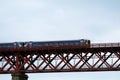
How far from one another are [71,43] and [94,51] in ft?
19.4

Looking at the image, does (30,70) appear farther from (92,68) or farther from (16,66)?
(92,68)

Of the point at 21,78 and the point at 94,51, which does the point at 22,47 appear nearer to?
the point at 21,78

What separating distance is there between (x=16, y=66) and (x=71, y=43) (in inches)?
528

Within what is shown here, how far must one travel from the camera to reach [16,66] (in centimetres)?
11831

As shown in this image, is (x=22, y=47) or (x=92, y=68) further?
(x=22, y=47)

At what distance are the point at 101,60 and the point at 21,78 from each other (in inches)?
745

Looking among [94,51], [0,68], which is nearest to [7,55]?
[0,68]

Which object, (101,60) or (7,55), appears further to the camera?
(7,55)

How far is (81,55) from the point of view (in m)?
115

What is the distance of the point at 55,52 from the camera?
11681 centimetres

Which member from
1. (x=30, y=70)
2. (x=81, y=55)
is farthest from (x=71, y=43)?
(x=30, y=70)

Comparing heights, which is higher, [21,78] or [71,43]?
[71,43]

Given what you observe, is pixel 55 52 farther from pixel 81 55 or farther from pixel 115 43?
pixel 115 43

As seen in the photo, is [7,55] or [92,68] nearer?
[92,68]
